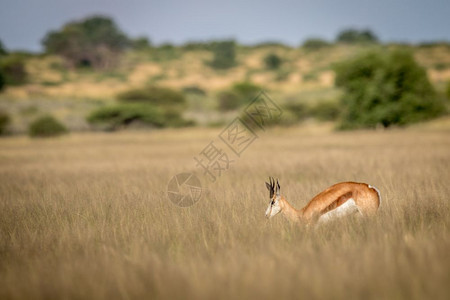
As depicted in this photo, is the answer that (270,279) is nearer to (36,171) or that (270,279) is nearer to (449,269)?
(449,269)

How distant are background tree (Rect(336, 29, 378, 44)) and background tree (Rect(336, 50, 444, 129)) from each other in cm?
12192

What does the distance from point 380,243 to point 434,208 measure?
2.32 meters

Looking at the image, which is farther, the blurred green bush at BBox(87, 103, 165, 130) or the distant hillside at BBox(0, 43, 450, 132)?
the distant hillside at BBox(0, 43, 450, 132)

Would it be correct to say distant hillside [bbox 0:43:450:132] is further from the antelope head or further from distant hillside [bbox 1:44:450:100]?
the antelope head

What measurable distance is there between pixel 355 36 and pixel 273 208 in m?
158

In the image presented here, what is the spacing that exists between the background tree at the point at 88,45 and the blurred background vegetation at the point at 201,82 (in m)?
0.29

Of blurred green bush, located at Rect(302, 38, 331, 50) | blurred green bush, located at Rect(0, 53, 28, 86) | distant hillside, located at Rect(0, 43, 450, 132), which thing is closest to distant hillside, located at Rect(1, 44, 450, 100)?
distant hillside, located at Rect(0, 43, 450, 132)

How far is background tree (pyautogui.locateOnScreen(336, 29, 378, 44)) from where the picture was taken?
144 metres

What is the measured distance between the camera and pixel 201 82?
98688mm

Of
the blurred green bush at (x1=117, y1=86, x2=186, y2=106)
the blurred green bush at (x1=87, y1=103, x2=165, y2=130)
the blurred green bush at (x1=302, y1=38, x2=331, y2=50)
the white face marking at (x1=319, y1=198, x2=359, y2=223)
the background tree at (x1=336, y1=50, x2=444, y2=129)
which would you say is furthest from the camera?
the blurred green bush at (x1=302, y1=38, x2=331, y2=50)

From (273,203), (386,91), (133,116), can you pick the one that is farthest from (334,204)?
(133,116)

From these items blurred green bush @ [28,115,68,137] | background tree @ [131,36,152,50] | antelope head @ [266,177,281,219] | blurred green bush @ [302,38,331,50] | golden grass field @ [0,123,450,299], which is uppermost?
background tree @ [131,36,152,50]

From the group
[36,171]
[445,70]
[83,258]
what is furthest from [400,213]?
[445,70]

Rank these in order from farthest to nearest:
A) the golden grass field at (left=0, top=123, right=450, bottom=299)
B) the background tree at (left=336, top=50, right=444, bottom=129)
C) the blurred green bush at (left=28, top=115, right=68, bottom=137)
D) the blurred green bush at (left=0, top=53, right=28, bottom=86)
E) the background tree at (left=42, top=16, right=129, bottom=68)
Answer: the background tree at (left=42, top=16, right=129, bottom=68) < the blurred green bush at (left=0, top=53, right=28, bottom=86) < the background tree at (left=336, top=50, right=444, bottom=129) < the blurred green bush at (left=28, top=115, right=68, bottom=137) < the golden grass field at (left=0, top=123, right=450, bottom=299)
